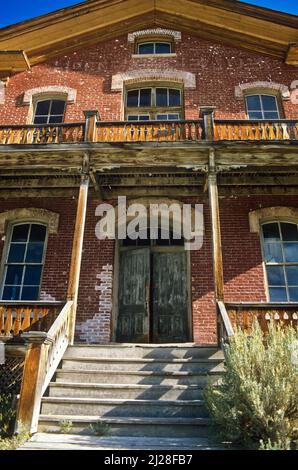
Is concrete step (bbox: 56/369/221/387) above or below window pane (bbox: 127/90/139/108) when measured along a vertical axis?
below

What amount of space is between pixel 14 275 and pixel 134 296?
3014mm

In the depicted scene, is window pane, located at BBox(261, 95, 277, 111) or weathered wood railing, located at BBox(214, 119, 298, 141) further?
window pane, located at BBox(261, 95, 277, 111)

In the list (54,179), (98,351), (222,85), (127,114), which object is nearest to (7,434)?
(98,351)

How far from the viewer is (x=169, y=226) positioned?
33.3 ft

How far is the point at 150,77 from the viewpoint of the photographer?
11742 millimetres

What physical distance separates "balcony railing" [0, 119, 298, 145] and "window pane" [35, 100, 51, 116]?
247 centimetres

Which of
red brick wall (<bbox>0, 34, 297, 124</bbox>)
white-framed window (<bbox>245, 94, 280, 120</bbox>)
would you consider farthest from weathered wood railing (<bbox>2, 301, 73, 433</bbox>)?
white-framed window (<bbox>245, 94, 280, 120</bbox>)

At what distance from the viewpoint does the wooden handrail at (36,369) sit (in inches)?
190

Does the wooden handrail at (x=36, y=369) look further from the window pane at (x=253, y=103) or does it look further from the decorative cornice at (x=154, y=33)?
the decorative cornice at (x=154, y=33)

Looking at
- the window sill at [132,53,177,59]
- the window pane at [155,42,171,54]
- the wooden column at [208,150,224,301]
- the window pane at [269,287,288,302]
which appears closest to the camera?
the wooden column at [208,150,224,301]

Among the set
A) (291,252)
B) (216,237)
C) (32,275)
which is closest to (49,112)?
(32,275)

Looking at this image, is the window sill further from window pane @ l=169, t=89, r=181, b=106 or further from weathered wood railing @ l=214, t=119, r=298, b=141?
weathered wood railing @ l=214, t=119, r=298, b=141

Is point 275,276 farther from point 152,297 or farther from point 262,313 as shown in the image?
point 152,297

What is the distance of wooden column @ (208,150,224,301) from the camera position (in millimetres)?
7066
